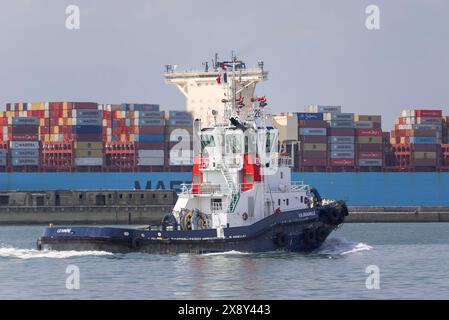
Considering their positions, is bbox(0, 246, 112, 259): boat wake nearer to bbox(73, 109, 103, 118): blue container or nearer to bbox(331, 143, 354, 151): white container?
bbox(73, 109, 103, 118): blue container

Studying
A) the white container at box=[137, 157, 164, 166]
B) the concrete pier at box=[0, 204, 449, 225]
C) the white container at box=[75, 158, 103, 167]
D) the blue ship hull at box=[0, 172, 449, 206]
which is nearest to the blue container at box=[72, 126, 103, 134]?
the white container at box=[75, 158, 103, 167]

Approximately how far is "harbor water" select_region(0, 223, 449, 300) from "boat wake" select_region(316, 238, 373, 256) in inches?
2.1

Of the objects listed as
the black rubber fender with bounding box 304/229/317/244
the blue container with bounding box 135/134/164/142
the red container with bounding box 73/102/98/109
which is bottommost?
the black rubber fender with bounding box 304/229/317/244

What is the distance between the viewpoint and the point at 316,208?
165 ft

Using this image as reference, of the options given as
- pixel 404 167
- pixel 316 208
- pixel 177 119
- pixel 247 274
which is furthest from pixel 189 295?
pixel 404 167

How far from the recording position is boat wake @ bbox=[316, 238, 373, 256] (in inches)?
Result: 1960

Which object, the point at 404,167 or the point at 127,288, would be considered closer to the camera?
the point at 127,288

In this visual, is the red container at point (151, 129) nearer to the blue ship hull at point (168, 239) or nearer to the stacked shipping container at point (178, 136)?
the stacked shipping container at point (178, 136)

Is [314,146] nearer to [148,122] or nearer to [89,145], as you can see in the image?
[148,122]

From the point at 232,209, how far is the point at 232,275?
22.8ft

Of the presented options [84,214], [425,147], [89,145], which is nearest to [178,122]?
[89,145]

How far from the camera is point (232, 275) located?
39562 millimetres
